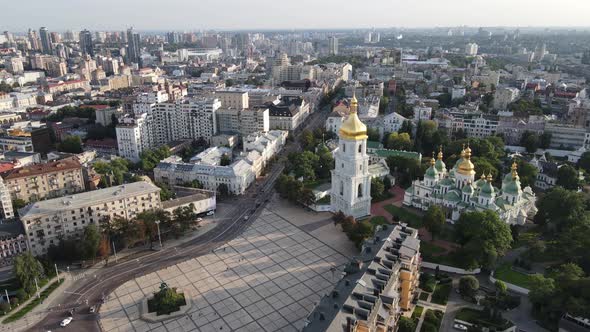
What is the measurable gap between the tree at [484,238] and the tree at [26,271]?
4781 cm

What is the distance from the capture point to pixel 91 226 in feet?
166

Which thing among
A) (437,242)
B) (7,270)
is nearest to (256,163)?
(437,242)

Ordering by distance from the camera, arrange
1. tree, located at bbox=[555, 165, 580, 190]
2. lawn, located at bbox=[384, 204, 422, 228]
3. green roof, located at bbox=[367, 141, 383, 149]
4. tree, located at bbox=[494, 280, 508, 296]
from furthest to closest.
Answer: green roof, located at bbox=[367, 141, 383, 149] < tree, located at bbox=[555, 165, 580, 190] < lawn, located at bbox=[384, 204, 422, 228] < tree, located at bbox=[494, 280, 508, 296]

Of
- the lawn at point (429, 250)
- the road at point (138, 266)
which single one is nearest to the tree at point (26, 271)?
the road at point (138, 266)

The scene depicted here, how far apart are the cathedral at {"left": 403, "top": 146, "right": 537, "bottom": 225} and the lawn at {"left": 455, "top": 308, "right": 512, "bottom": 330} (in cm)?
1761

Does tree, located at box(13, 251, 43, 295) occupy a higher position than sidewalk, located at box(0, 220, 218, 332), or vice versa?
tree, located at box(13, 251, 43, 295)

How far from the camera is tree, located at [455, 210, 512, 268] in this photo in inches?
1839

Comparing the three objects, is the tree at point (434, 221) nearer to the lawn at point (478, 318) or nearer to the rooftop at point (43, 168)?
the lawn at point (478, 318)

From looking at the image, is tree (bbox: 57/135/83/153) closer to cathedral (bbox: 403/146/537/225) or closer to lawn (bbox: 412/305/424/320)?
cathedral (bbox: 403/146/537/225)

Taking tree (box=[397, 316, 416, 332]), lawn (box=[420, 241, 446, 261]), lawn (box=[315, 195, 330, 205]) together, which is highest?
lawn (box=[315, 195, 330, 205])

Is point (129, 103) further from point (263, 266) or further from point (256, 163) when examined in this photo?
point (263, 266)

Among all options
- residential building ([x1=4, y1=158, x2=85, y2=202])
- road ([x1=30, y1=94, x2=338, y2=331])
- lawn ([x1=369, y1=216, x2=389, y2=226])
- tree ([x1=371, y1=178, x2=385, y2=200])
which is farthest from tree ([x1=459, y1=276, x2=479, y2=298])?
residential building ([x1=4, y1=158, x2=85, y2=202])

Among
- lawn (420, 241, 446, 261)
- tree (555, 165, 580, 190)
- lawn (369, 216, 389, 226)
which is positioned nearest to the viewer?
lawn (420, 241, 446, 261)

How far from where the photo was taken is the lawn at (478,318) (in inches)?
1543
